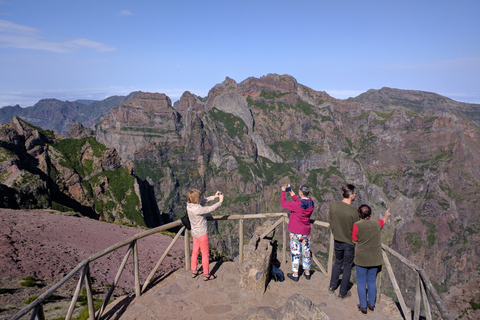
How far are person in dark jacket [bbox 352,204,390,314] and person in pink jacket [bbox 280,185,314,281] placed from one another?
179 centimetres

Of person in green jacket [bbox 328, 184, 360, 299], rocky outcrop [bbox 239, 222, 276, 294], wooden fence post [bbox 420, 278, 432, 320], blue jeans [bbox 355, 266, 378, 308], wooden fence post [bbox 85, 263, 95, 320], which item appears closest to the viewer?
wooden fence post [bbox 420, 278, 432, 320]

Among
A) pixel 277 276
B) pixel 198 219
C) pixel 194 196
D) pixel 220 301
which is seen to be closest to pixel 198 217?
pixel 198 219

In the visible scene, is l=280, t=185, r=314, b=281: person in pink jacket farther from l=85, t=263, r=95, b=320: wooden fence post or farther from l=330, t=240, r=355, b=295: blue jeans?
l=85, t=263, r=95, b=320: wooden fence post

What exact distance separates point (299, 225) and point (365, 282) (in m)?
2.66

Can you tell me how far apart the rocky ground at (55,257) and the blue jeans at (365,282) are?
725 centimetres

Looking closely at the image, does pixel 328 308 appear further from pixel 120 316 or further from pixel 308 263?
pixel 120 316

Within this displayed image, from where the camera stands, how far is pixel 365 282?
823 centimetres

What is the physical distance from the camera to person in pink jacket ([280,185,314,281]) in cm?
933

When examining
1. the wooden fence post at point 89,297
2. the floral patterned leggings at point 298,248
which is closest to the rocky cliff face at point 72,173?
the wooden fence post at point 89,297

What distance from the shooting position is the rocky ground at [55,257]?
11.5 m

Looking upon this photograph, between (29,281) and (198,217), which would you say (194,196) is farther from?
(29,281)

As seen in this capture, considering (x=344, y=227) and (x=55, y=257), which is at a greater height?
(x=344, y=227)

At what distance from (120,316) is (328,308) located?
21.3 ft

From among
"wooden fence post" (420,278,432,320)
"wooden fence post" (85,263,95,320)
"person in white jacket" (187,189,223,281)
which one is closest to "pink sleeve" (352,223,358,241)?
"wooden fence post" (420,278,432,320)
